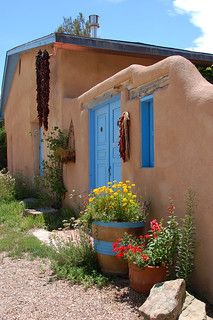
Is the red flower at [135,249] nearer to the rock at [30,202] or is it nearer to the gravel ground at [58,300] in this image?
the gravel ground at [58,300]

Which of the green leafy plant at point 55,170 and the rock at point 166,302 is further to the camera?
the green leafy plant at point 55,170

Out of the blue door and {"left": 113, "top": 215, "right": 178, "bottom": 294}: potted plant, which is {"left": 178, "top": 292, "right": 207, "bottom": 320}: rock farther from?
the blue door

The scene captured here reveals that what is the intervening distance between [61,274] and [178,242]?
1704 millimetres

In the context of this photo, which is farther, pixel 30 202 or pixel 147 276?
pixel 30 202

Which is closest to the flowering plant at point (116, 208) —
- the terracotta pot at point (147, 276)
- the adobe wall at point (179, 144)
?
the adobe wall at point (179, 144)

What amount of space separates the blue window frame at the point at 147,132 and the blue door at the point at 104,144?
3.73ft

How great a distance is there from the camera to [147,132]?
225 inches

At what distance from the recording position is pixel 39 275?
5.43m

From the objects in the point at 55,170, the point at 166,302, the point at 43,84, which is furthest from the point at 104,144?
the point at 166,302

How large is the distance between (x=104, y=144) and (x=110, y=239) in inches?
110

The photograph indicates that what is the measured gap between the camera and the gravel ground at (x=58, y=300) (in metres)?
4.13

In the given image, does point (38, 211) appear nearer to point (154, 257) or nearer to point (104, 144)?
point (104, 144)

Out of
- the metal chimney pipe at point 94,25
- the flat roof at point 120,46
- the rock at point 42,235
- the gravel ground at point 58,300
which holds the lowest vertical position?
the gravel ground at point 58,300

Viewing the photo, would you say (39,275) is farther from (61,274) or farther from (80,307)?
(80,307)
